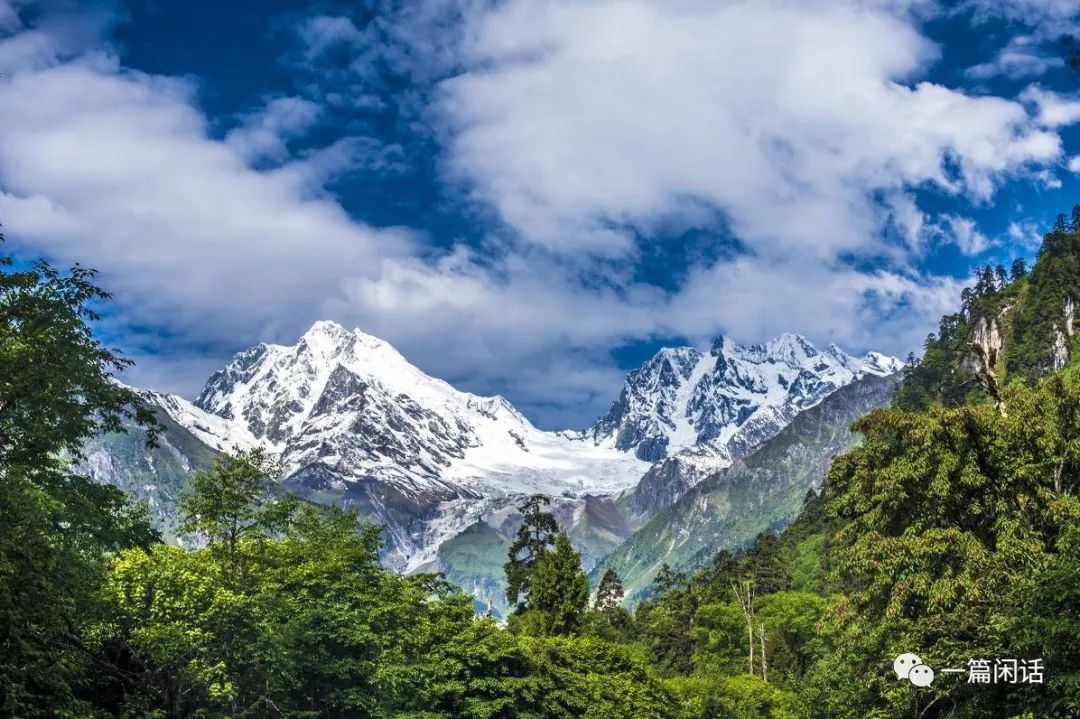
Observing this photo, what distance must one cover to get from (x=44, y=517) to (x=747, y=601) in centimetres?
8969

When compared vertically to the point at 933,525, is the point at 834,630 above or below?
below

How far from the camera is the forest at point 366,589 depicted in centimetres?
2333

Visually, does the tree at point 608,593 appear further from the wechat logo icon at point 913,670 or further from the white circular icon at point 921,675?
the white circular icon at point 921,675

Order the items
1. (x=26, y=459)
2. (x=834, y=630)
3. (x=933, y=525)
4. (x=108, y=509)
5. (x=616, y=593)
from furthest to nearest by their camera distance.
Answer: (x=616, y=593), (x=834, y=630), (x=933, y=525), (x=108, y=509), (x=26, y=459)

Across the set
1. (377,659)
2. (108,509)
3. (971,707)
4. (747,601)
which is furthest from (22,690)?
(747,601)

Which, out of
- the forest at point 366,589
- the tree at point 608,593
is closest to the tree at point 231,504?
the forest at point 366,589

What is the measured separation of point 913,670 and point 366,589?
84.7ft

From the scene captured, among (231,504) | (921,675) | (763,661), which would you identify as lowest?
(921,675)

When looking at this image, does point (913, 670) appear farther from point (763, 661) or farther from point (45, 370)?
point (763, 661)

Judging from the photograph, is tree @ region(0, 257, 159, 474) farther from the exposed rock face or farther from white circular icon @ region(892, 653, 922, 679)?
the exposed rock face

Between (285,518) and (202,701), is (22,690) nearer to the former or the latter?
(202,701)

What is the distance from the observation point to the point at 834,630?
3784cm

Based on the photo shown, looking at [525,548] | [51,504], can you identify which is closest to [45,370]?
[51,504]

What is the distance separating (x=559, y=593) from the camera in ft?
213
